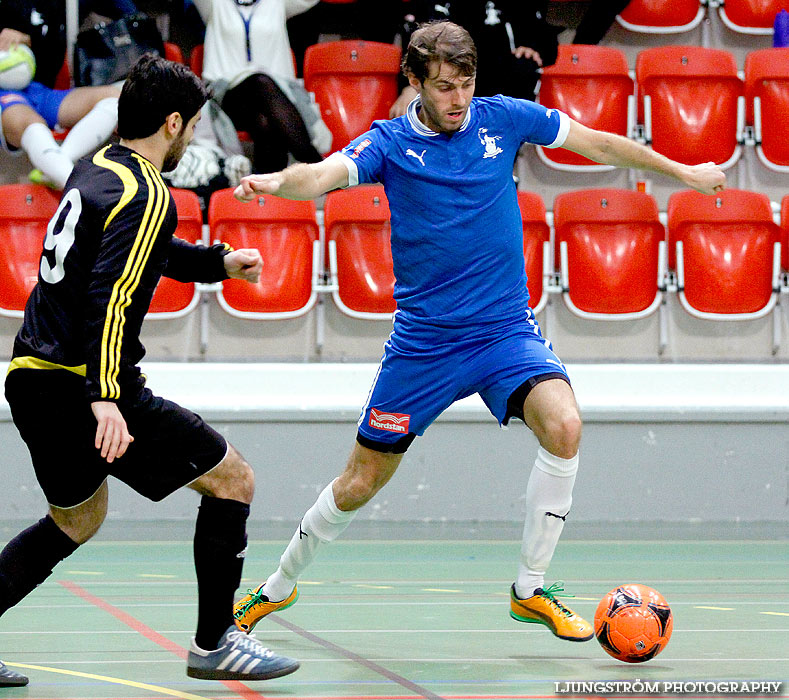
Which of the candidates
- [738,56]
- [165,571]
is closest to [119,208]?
[165,571]

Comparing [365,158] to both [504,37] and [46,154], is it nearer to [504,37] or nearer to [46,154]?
[46,154]

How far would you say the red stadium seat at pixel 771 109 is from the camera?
28.4 feet

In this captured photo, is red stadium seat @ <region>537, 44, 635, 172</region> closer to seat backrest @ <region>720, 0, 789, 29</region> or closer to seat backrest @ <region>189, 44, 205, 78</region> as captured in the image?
seat backrest @ <region>720, 0, 789, 29</region>

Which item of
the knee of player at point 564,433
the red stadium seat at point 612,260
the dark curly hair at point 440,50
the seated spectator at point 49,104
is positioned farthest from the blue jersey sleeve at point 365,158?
the seated spectator at point 49,104

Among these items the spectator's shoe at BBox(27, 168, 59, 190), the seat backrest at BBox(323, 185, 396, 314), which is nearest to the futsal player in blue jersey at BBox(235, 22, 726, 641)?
the seat backrest at BBox(323, 185, 396, 314)

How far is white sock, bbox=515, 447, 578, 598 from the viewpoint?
3947 mm

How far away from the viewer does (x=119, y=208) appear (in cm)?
321

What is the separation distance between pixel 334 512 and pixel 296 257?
3.55m

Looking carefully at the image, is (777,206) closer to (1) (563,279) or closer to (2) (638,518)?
(1) (563,279)

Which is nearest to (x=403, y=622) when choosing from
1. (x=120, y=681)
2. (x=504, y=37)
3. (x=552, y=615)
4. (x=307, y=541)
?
(x=307, y=541)

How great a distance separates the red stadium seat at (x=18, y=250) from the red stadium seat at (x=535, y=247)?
2822mm

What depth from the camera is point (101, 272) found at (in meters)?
3.16

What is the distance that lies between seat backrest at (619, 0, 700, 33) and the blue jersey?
5.73 meters

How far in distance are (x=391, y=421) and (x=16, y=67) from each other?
501 centimetres
